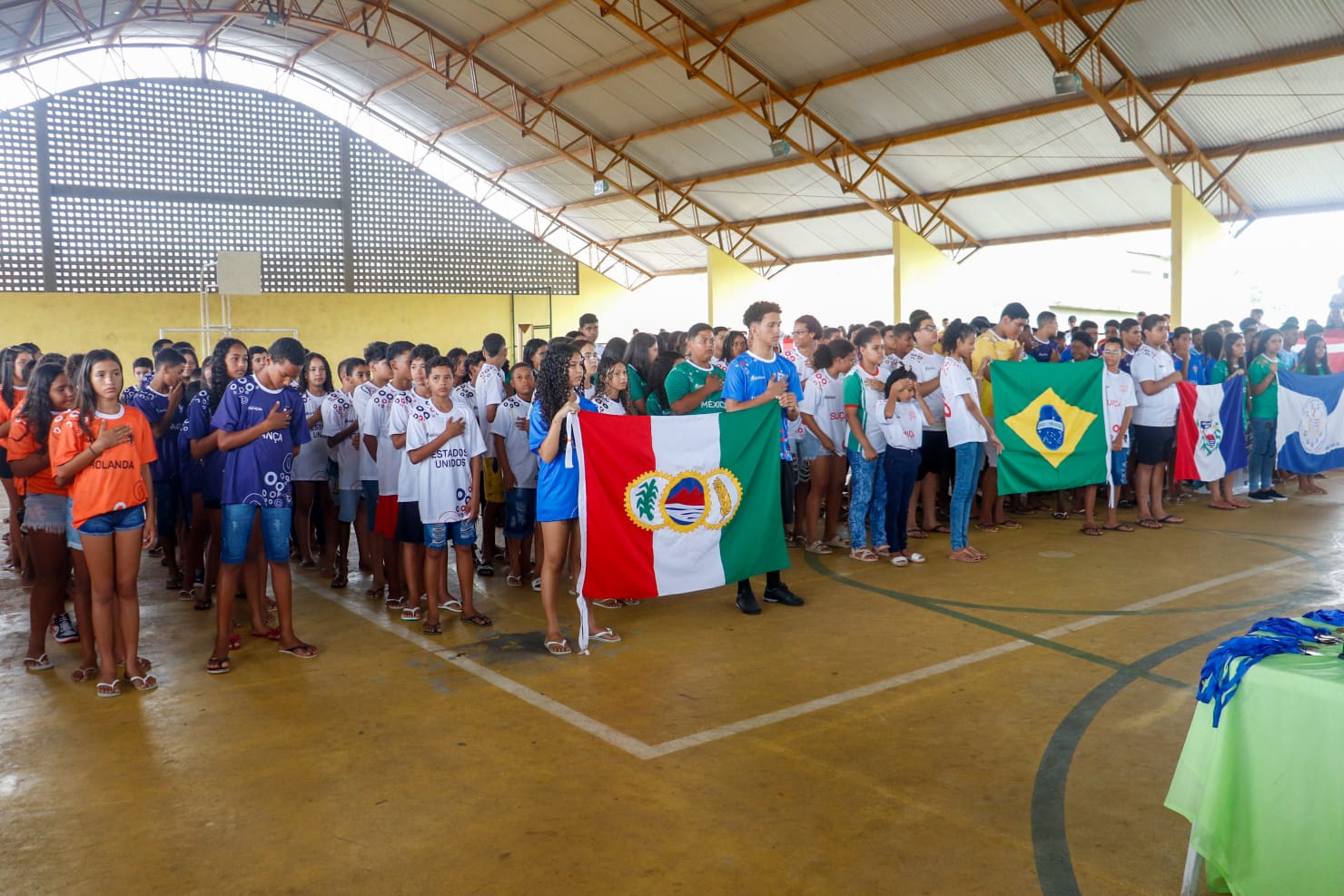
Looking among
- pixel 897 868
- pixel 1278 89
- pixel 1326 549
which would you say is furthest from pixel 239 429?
pixel 1278 89

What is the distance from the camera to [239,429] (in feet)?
14.4

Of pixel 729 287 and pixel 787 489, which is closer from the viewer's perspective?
pixel 787 489

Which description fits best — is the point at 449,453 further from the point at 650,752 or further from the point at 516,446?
the point at 650,752

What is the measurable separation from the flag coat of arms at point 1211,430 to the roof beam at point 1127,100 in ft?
18.2

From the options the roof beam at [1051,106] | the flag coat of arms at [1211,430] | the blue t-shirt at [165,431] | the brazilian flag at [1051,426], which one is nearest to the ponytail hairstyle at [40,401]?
the blue t-shirt at [165,431]

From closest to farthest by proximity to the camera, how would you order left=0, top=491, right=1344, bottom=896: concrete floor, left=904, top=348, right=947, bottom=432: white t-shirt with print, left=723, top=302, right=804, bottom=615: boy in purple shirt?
left=0, top=491, right=1344, bottom=896: concrete floor < left=723, top=302, right=804, bottom=615: boy in purple shirt < left=904, top=348, right=947, bottom=432: white t-shirt with print

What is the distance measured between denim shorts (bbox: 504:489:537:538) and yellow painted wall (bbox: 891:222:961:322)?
13141 mm

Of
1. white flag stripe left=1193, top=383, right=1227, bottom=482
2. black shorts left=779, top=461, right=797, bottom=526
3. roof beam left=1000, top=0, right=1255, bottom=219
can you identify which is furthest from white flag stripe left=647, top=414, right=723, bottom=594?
roof beam left=1000, top=0, right=1255, bottom=219

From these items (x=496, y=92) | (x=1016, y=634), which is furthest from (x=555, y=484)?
(x=496, y=92)

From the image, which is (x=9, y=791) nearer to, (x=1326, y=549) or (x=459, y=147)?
(x=1326, y=549)

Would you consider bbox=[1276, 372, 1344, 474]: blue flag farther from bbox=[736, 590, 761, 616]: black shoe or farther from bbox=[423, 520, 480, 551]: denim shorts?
bbox=[423, 520, 480, 551]: denim shorts

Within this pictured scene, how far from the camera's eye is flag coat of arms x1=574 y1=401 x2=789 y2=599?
473cm

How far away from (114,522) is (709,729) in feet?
8.91

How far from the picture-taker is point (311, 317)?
70.4 ft
